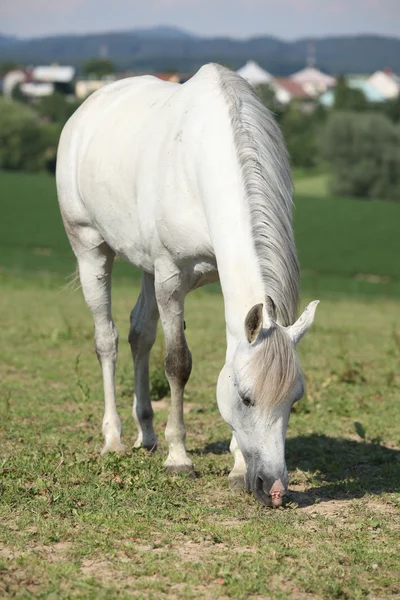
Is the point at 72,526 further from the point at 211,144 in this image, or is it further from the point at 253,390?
the point at 211,144

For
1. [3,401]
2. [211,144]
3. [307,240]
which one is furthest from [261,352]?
[307,240]

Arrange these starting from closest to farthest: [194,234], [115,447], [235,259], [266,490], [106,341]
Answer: [266,490] → [235,259] → [194,234] → [115,447] → [106,341]

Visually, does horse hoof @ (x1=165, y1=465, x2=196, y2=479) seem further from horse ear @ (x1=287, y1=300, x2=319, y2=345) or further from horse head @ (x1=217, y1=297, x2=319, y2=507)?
horse ear @ (x1=287, y1=300, x2=319, y2=345)

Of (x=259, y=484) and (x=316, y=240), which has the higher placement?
(x=259, y=484)

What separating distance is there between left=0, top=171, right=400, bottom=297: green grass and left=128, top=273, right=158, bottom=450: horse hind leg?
64.1 ft

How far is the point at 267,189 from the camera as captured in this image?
507 centimetres

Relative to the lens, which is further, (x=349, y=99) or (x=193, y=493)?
(x=349, y=99)

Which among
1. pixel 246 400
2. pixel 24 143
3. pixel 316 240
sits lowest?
pixel 316 240

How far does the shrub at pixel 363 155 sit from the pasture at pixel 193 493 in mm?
50273

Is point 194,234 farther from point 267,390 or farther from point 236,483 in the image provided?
point 236,483

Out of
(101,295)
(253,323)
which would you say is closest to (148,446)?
(101,295)

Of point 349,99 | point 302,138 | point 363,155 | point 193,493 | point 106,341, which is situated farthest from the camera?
point 349,99

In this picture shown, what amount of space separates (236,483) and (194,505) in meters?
0.45

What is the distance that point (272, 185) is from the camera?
513 centimetres
